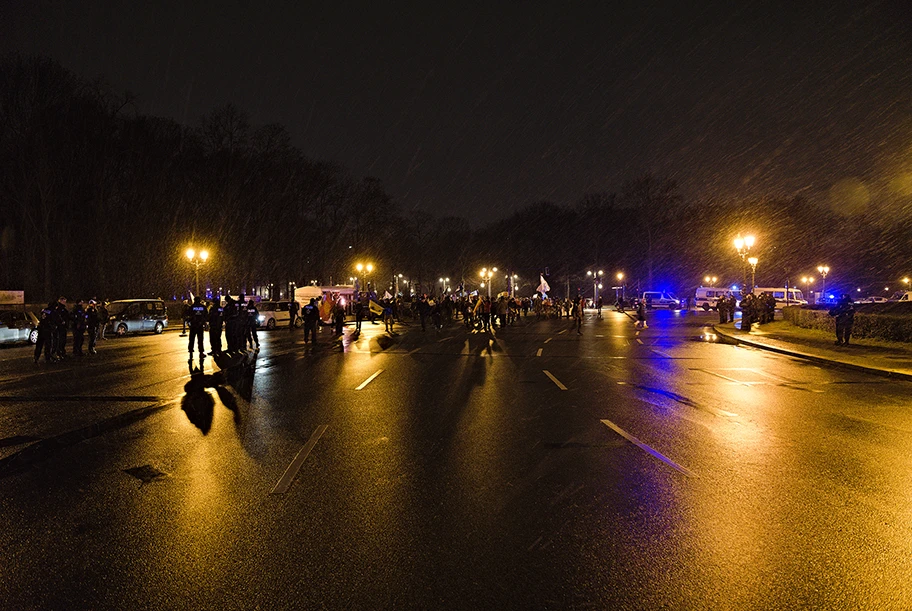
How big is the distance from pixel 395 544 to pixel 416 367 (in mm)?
11894

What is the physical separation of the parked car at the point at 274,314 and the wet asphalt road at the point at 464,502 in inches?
1057

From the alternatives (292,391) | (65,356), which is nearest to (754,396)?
(292,391)

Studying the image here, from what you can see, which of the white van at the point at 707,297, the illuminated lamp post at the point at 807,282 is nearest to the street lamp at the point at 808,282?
the illuminated lamp post at the point at 807,282

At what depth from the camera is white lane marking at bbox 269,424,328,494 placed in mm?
6047

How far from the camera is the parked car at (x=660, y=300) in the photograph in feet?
251

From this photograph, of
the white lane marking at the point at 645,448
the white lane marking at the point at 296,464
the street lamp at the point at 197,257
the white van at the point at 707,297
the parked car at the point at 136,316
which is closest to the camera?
the white lane marking at the point at 296,464

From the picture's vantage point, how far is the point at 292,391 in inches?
487

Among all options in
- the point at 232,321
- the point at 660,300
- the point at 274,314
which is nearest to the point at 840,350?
the point at 232,321

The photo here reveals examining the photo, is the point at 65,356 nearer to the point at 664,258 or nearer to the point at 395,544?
the point at 395,544

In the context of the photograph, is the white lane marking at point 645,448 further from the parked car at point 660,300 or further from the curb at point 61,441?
the parked car at point 660,300

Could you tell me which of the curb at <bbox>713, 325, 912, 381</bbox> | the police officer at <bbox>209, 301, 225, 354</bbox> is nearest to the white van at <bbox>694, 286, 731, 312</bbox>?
the curb at <bbox>713, 325, 912, 381</bbox>

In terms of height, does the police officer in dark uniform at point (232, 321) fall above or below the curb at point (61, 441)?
above

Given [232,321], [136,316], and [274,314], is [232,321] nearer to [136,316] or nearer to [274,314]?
[136,316]

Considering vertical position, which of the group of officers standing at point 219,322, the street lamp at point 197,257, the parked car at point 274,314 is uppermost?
the street lamp at point 197,257
